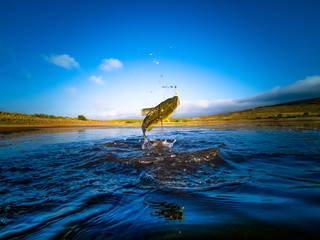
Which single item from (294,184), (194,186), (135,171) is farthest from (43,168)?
(294,184)

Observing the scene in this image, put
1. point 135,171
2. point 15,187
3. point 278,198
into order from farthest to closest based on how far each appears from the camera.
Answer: point 135,171
point 15,187
point 278,198

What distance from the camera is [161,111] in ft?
21.6

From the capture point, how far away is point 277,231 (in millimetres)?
1511

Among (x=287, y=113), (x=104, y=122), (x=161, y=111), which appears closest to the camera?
(x=161, y=111)

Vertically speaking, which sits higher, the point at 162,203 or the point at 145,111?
the point at 145,111

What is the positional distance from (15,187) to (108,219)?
2644mm

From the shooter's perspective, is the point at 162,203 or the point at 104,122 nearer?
the point at 162,203

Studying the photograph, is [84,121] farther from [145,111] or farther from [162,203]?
[162,203]

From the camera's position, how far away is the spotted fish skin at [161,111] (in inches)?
245

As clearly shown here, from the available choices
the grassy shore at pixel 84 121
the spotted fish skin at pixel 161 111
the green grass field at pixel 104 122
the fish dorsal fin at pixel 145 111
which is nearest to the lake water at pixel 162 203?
the spotted fish skin at pixel 161 111

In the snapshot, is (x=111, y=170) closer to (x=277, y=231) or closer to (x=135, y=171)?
(x=135, y=171)

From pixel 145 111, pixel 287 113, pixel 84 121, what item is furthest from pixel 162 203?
pixel 287 113

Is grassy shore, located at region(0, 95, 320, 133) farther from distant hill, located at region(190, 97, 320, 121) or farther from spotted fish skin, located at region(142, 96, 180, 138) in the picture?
spotted fish skin, located at region(142, 96, 180, 138)

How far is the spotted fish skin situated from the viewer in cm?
622
